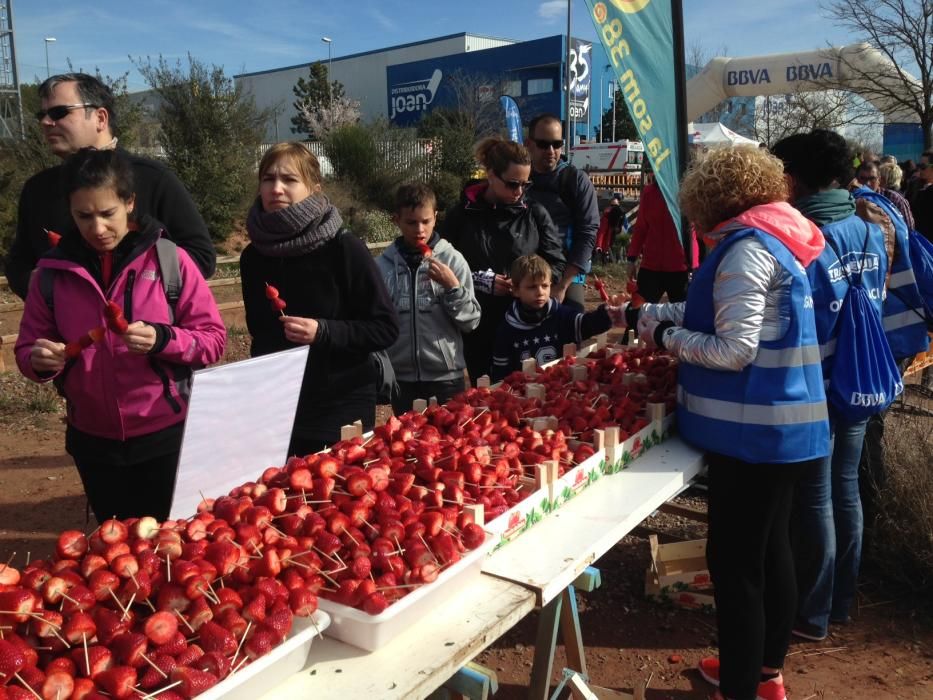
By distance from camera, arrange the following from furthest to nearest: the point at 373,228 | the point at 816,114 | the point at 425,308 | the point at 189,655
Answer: the point at 816,114
the point at 373,228
the point at 425,308
the point at 189,655

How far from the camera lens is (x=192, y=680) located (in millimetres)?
1326

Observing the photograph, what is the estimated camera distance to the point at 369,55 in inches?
2221

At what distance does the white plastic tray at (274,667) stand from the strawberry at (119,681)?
13 centimetres

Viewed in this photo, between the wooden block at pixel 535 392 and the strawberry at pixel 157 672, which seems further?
the wooden block at pixel 535 392

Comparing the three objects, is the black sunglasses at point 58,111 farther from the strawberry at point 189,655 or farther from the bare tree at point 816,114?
the bare tree at point 816,114

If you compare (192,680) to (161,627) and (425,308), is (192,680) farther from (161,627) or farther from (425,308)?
(425,308)

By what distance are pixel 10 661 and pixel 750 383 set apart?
2.08 m

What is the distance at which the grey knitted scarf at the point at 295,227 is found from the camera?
278cm

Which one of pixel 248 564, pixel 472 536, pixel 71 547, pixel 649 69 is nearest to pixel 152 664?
pixel 248 564

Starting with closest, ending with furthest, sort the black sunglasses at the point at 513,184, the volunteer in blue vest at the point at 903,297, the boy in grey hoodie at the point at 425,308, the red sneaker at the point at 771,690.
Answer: the red sneaker at the point at 771,690 → the volunteer in blue vest at the point at 903,297 → the boy in grey hoodie at the point at 425,308 → the black sunglasses at the point at 513,184

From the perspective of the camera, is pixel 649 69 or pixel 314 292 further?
pixel 649 69

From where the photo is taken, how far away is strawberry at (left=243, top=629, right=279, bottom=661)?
1435 mm

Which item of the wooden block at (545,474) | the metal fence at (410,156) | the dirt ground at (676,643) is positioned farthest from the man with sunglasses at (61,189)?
the metal fence at (410,156)

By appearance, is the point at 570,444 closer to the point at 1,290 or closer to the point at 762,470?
the point at 762,470
